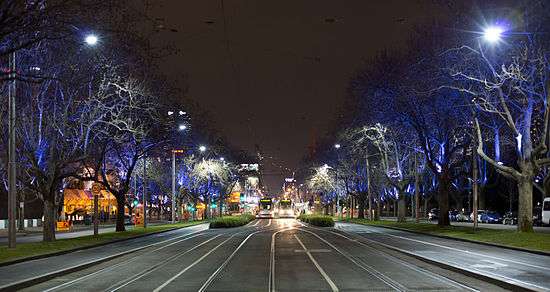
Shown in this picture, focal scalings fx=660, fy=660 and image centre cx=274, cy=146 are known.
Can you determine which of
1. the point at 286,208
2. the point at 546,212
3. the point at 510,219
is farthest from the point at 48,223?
the point at 286,208

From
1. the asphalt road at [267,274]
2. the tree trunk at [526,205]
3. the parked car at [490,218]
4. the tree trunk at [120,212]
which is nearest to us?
the asphalt road at [267,274]

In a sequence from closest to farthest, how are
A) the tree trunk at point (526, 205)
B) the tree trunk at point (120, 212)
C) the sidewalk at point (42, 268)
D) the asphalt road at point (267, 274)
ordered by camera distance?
the asphalt road at point (267, 274)
the sidewalk at point (42, 268)
the tree trunk at point (526, 205)
the tree trunk at point (120, 212)

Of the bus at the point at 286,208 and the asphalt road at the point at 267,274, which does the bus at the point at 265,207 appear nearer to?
the bus at the point at 286,208

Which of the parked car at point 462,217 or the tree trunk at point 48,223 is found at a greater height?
the tree trunk at point 48,223

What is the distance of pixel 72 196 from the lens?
87062 millimetres

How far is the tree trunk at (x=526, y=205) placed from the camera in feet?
121

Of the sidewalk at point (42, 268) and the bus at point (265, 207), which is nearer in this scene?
the sidewalk at point (42, 268)

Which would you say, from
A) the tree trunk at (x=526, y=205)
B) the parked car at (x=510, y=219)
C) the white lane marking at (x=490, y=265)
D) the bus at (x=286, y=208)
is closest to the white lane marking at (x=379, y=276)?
the white lane marking at (x=490, y=265)

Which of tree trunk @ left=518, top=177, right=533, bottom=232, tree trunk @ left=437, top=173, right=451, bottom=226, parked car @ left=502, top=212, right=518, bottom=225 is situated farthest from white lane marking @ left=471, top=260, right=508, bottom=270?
parked car @ left=502, top=212, right=518, bottom=225

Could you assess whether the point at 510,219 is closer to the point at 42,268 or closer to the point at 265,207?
the point at 265,207

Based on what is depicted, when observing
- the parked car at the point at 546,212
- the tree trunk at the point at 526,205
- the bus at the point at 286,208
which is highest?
→ the tree trunk at the point at 526,205

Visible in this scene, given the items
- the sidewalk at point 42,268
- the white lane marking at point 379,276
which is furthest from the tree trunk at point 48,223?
the white lane marking at point 379,276

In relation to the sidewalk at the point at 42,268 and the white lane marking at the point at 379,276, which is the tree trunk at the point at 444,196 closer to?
the white lane marking at the point at 379,276

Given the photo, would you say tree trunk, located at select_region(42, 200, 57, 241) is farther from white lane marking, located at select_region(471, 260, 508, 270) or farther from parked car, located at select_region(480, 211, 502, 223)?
parked car, located at select_region(480, 211, 502, 223)
